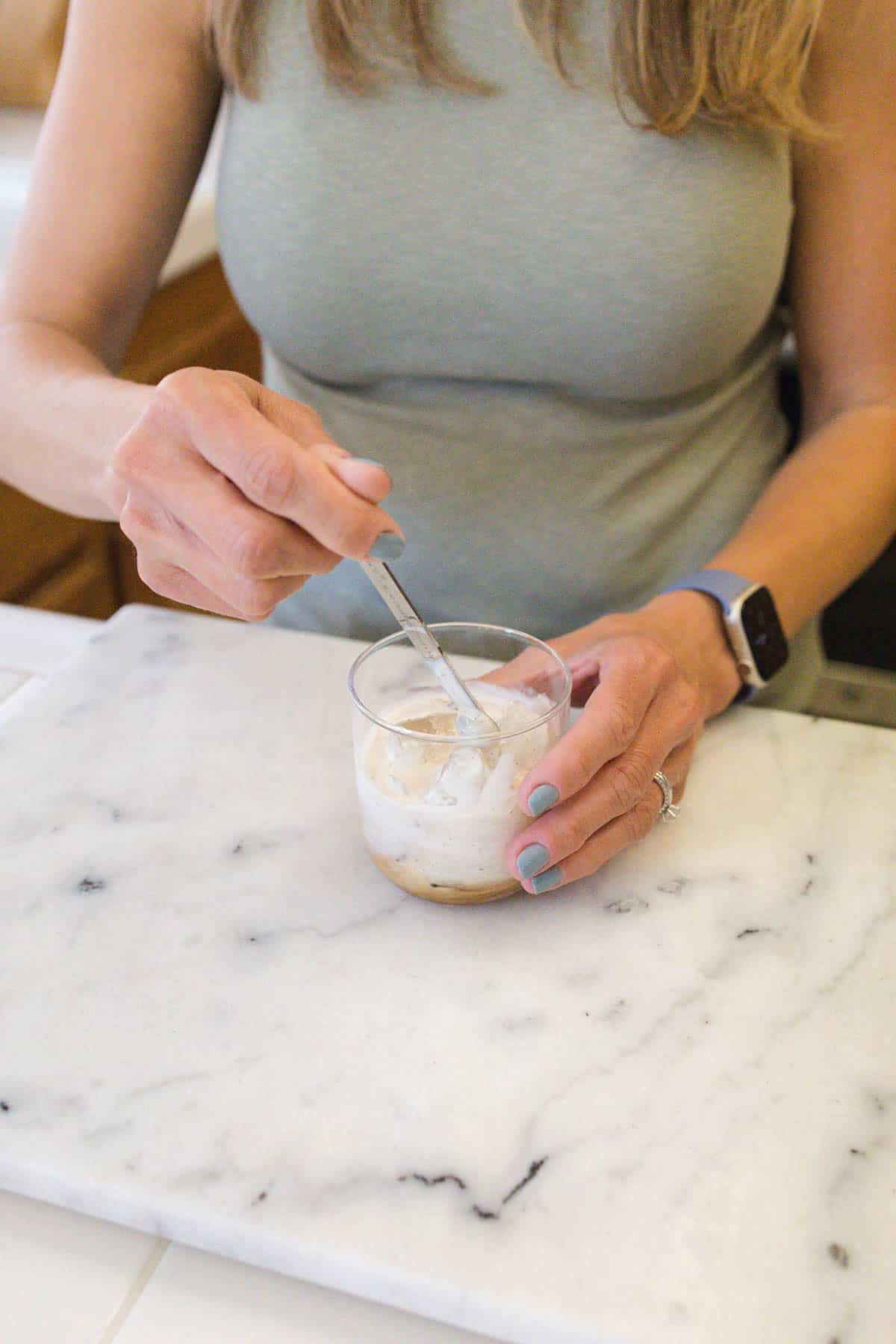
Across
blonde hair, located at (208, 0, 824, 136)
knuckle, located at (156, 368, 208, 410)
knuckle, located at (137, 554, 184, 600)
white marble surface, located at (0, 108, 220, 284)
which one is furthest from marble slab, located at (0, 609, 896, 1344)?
white marble surface, located at (0, 108, 220, 284)

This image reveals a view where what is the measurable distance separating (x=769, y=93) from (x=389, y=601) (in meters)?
0.45

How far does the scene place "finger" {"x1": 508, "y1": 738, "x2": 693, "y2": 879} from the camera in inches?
21.2

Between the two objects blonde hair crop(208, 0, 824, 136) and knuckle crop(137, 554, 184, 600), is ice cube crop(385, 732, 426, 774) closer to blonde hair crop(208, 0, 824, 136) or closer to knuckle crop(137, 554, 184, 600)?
knuckle crop(137, 554, 184, 600)

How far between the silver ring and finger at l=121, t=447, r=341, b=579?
202mm

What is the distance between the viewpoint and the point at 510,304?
2.62 feet

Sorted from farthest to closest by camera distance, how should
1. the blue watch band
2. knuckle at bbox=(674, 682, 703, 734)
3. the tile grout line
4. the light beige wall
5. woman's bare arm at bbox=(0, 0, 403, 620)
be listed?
the light beige wall
the blue watch band
knuckle at bbox=(674, 682, 703, 734)
woman's bare arm at bbox=(0, 0, 403, 620)
the tile grout line

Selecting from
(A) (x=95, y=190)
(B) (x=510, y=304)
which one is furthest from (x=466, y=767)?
(A) (x=95, y=190)

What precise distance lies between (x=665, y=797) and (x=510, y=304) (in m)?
0.38

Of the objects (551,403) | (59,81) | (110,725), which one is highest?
(59,81)

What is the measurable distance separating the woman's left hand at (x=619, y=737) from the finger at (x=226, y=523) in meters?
0.15

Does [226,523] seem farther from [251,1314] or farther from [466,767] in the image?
[251,1314]

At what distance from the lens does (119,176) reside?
2.69 ft

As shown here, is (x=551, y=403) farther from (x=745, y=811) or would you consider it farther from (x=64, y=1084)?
(x=64, y=1084)

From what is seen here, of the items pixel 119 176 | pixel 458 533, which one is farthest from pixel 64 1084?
pixel 119 176
